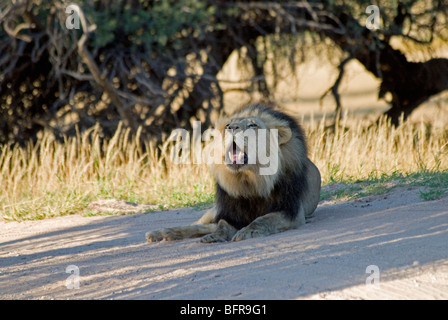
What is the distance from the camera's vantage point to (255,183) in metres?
5.88

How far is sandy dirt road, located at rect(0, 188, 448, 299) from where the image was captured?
4.01 meters

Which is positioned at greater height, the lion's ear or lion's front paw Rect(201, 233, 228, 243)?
the lion's ear

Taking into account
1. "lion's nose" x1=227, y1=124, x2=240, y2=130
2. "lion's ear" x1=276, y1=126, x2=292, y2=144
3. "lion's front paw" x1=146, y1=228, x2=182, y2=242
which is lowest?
"lion's front paw" x1=146, y1=228, x2=182, y2=242

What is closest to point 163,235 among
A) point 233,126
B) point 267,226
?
point 267,226

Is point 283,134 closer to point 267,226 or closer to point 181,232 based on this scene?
point 267,226

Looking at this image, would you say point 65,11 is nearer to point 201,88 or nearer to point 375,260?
point 201,88

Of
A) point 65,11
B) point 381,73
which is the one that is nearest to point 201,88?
point 65,11

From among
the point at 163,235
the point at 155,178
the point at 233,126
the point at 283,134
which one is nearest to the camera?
the point at 233,126

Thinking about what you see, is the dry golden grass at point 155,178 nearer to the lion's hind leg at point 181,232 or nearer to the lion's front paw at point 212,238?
the lion's hind leg at point 181,232

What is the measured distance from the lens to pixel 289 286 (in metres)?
4.01

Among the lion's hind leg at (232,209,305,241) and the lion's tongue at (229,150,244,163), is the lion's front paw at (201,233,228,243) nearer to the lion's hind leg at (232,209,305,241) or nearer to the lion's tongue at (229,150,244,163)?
the lion's hind leg at (232,209,305,241)

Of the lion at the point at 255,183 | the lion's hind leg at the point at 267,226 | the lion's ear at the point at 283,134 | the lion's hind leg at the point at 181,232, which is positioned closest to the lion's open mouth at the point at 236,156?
the lion at the point at 255,183

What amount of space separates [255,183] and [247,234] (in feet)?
1.49

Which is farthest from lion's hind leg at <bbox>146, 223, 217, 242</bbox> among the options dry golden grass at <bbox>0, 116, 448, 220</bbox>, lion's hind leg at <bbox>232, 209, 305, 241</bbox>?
dry golden grass at <bbox>0, 116, 448, 220</bbox>
